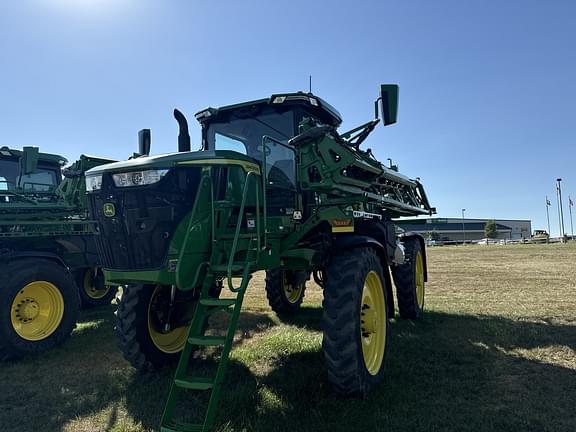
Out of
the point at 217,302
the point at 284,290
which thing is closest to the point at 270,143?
the point at 217,302

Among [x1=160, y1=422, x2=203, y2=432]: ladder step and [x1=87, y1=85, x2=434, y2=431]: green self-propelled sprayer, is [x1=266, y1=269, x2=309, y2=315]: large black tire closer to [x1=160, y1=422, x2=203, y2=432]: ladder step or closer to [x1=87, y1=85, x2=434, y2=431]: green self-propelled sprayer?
[x1=87, y1=85, x2=434, y2=431]: green self-propelled sprayer

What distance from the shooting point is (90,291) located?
9352 millimetres

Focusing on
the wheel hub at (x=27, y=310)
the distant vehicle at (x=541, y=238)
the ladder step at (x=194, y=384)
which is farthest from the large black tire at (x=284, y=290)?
the distant vehicle at (x=541, y=238)

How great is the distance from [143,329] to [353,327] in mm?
2425

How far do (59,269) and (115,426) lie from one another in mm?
3540

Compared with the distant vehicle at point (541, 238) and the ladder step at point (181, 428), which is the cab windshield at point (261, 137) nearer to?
the ladder step at point (181, 428)

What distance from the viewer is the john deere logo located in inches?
156

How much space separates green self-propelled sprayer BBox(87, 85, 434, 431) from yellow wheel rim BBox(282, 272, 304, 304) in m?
1.68

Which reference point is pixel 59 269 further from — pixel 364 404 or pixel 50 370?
pixel 364 404

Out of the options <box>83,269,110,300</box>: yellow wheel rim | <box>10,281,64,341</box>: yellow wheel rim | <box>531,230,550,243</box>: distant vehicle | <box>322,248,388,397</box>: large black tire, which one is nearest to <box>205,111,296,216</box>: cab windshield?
<box>322,248,388,397</box>: large black tire

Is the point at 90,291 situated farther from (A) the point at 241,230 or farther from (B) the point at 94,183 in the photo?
(A) the point at 241,230

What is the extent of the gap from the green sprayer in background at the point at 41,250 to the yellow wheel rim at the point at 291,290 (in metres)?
3.29

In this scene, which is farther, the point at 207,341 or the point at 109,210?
the point at 109,210

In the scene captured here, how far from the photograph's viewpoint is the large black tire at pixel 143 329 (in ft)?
16.1
